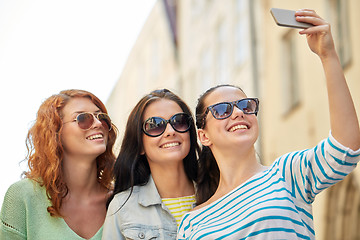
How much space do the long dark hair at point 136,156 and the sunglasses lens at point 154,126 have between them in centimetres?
14

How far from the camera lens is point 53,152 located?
3598 mm

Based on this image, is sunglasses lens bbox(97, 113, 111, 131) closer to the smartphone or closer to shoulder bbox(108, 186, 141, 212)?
shoulder bbox(108, 186, 141, 212)

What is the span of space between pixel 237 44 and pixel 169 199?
1401 cm

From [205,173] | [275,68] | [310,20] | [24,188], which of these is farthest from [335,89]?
[275,68]

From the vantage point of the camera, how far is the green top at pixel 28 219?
345 centimetres

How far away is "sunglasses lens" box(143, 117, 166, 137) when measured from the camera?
3254 millimetres

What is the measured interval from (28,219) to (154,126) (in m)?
0.98

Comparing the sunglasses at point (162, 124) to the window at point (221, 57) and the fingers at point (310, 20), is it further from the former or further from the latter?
Result: the window at point (221, 57)

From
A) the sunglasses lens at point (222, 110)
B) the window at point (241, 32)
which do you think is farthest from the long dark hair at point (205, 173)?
the window at point (241, 32)

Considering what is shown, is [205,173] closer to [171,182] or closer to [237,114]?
[171,182]

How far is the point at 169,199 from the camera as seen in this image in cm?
337

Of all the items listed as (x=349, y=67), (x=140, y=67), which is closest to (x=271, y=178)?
(x=349, y=67)

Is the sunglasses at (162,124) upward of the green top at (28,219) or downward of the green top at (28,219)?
upward

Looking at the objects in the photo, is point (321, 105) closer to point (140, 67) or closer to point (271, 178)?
point (271, 178)
